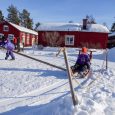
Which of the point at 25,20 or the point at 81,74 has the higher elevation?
the point at 25,20

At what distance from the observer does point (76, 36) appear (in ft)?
141

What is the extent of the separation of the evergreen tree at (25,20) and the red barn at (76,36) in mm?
55896

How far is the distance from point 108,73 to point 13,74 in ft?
13.5

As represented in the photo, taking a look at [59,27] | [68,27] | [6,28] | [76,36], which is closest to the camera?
[76,36]

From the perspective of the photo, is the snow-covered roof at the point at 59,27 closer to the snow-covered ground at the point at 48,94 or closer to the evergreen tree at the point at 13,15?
the snow-covered ground at the point at 48,94

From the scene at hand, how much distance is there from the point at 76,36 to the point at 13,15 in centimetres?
6112

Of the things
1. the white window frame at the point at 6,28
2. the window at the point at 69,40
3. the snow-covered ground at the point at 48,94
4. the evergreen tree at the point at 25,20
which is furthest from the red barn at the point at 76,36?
the evergreen tree at the point at 25,20

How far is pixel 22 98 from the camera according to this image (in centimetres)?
877

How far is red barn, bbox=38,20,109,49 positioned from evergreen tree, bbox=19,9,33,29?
183 ft

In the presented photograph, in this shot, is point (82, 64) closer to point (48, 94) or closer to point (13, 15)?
point (48, 94)

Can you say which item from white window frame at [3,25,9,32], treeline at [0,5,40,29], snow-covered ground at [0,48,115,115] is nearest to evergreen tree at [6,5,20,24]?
treeline at [0,5,40,29]

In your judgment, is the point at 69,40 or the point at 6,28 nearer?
the point at 69,40

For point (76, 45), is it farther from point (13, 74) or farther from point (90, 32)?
point (13, 74)

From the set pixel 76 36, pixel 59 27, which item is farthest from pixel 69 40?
pixel 59 27
